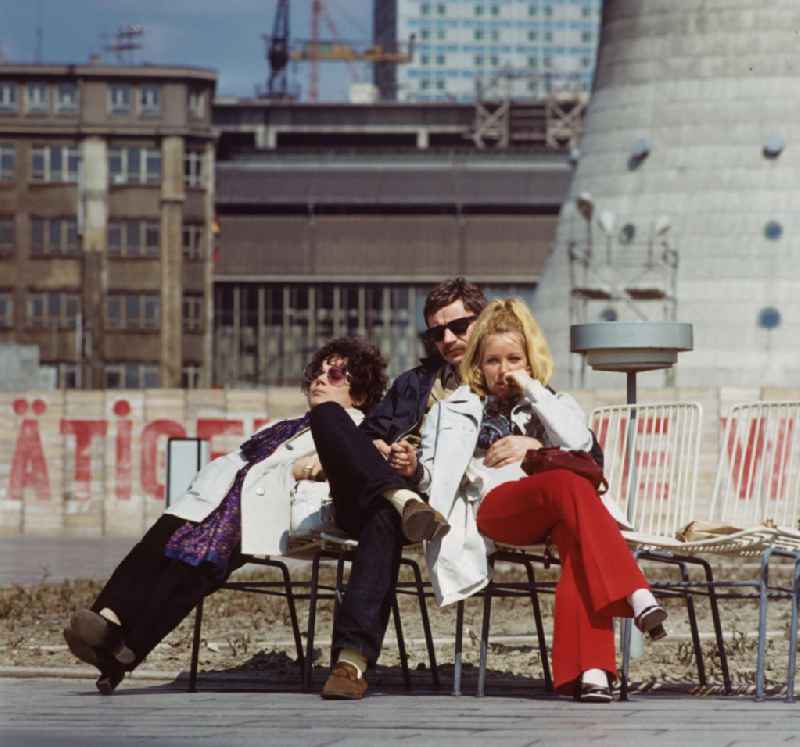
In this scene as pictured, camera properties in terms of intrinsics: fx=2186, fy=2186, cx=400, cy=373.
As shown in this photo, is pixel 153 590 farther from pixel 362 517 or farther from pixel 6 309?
pixel 6 309

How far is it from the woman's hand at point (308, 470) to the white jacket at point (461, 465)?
0.54 metres

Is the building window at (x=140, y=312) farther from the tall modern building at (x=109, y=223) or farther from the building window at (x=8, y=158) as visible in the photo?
the building window at (x=8, y=158)

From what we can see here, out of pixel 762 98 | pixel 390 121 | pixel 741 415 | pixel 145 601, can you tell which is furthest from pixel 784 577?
pixel 390 121

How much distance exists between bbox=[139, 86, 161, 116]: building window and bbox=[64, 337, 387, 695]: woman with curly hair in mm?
82690

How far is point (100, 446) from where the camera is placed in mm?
23859

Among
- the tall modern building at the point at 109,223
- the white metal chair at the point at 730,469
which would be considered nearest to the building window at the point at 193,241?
the tall modern building at the point at 109,223

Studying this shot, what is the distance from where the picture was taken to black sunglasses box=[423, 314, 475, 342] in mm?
8070

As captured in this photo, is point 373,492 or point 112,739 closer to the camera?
point 112,739

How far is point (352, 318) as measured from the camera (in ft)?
287

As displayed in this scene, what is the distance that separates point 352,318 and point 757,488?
260ft

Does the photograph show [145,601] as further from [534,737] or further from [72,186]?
[72,186]

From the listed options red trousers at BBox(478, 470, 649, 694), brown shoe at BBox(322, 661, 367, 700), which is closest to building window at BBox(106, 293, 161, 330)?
red trousers at BBox(478, 470, 649, 694)

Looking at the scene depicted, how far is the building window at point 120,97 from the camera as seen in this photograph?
89562mm

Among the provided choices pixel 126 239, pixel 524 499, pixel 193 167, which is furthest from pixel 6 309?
pixel 524 499
